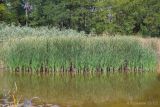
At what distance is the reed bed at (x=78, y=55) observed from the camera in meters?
17.6

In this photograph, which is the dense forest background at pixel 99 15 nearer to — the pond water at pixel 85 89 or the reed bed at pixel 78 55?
the reed bed at pixel 78 55

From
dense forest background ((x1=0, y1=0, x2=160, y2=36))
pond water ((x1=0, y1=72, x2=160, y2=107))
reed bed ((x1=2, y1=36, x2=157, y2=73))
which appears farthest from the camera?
dense forest background ((x1=0, y1=0, x2=160, y2=36))

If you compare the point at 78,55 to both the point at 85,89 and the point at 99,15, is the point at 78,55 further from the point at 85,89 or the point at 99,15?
the point at 99,15

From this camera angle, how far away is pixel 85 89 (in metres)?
13.6

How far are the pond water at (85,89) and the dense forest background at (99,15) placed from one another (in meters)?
15.0

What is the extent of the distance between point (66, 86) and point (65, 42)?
426 cm

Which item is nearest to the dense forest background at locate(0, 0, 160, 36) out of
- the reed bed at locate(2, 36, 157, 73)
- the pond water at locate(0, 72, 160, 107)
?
the reed bed at locate(2, 36, 157, 73)

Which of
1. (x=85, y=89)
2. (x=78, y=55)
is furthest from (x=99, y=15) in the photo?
(x=85, y=89)

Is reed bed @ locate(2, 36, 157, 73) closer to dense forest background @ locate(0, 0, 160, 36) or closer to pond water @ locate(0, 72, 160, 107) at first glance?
pond water @ locate(0, 72, 160, 107)

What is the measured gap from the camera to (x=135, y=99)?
11945mm

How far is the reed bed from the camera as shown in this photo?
57.7ft

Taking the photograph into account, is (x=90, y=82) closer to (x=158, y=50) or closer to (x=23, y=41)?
(x=23, y=41)

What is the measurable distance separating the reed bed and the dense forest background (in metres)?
13.2

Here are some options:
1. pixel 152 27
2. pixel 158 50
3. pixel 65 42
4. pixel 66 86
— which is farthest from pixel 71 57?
pixel 152 27
